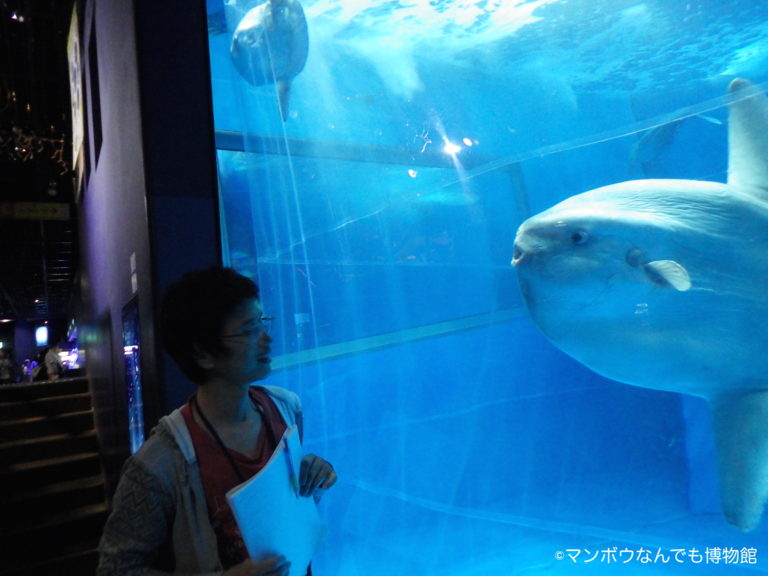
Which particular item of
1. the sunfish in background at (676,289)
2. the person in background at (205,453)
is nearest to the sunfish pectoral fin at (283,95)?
the sunfish in background at (676,289)

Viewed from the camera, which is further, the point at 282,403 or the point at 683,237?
the point at 683,237

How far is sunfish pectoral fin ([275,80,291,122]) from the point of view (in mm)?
3260

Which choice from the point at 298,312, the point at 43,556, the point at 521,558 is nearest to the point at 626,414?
the point at 521,558

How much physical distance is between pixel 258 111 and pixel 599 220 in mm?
2111

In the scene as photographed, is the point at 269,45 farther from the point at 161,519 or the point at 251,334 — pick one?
the point at 161,519

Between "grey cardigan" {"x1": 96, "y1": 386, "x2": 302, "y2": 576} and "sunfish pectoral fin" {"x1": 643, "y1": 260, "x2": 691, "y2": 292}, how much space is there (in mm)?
1776

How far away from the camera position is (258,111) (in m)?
3.13

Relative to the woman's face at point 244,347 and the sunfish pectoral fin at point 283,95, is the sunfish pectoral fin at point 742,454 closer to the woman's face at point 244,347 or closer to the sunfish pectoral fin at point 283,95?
the woman's face at point 244,347

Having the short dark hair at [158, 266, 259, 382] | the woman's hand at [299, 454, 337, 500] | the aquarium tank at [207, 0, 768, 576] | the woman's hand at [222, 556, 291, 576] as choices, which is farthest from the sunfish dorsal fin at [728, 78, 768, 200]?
the woman's hand at [222, 556, 291, 576]

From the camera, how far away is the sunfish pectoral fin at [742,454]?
1.91 m

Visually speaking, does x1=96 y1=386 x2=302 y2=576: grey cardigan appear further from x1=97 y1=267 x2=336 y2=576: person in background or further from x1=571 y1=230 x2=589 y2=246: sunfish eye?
x1=571 y1=230 x2=589 y2=246: sunfish eye

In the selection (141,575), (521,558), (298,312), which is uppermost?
(298,312)

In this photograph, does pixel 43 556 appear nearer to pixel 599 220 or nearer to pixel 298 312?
pixel 298 312

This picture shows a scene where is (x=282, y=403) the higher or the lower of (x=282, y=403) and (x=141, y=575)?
the higher
